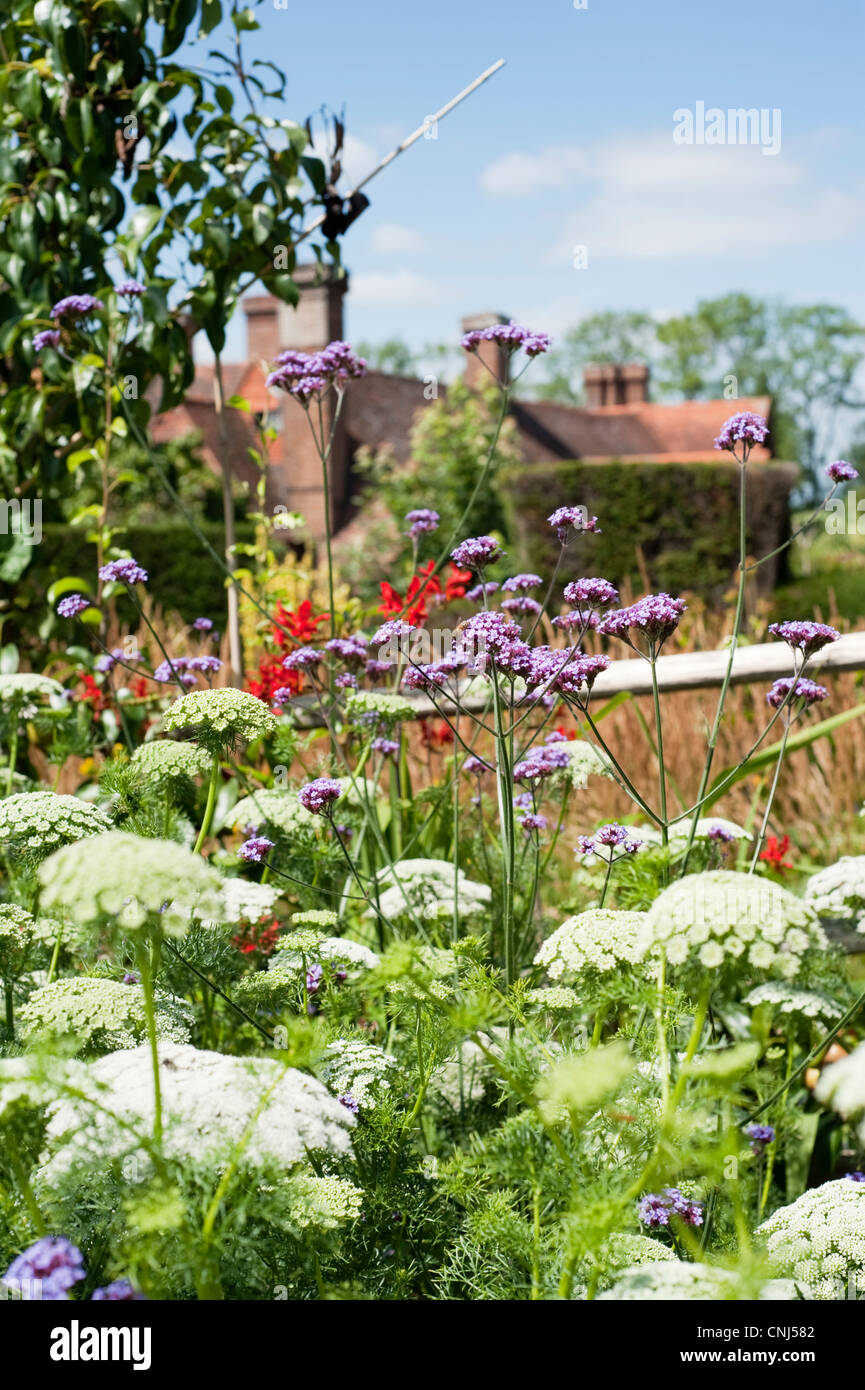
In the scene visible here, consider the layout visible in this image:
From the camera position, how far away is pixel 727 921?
1.20 m

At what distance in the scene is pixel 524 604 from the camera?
254 centimetres

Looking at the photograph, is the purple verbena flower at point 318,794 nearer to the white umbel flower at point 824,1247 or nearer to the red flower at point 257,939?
the red flower at point 257,939

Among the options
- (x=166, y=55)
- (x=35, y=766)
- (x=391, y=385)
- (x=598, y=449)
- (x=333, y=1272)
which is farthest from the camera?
(x=598, y=449)

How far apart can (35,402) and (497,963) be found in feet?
9.19

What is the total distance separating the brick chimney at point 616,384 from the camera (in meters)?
45.1

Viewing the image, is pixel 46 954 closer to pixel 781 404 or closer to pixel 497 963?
pixel 497 963

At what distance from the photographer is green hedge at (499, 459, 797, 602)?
642 inches

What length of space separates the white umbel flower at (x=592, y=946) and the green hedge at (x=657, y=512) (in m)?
14.6

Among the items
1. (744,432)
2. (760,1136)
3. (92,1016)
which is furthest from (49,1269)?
(744,432)

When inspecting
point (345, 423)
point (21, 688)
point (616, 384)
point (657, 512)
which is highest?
point (616, 384)

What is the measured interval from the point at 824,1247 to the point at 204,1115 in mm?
863

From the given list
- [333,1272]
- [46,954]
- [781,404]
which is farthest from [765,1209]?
[781,404]

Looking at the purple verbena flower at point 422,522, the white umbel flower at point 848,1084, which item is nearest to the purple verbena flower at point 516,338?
the purple verbena flower at point 422,522

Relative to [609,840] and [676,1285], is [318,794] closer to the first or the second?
[609,840]
